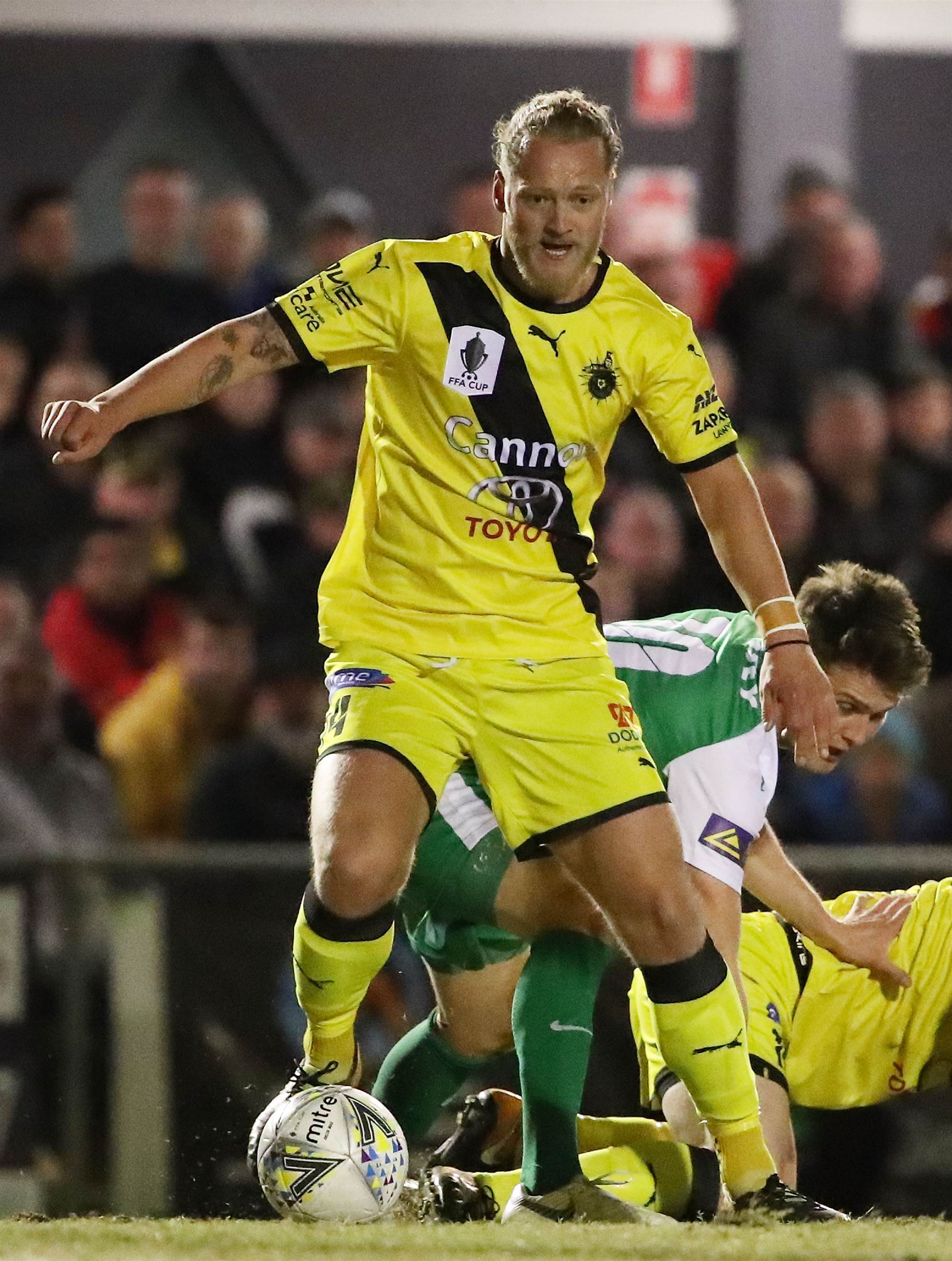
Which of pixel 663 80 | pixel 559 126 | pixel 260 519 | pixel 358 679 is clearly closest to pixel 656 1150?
pixel 358 679

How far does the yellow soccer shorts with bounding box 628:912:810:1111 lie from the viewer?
183 inches

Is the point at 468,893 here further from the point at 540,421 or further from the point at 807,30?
the point at 807,30

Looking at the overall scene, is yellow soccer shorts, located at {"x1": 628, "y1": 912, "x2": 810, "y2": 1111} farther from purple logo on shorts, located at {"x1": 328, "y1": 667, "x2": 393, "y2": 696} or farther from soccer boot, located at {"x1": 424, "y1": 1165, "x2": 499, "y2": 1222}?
purple logo on shorts, located at {"x1": 328, "y1": 667, "x2": 393, "y2": 696}

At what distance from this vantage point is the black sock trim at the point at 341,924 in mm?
3879

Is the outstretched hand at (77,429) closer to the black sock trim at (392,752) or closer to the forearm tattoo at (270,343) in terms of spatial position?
the forearm tattoo at (270,343)

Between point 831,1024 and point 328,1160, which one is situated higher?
point 831,1024

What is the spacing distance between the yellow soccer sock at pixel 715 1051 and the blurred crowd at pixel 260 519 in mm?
1963

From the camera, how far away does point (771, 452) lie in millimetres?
8062

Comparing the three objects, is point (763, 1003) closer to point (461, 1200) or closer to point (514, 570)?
point (461, 1200)

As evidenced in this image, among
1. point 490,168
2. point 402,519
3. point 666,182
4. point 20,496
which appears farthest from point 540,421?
point 666,182

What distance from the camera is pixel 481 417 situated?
13.2ft

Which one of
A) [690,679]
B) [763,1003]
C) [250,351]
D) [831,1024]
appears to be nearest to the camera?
[250,351]

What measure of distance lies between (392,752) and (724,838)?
2.77 feet

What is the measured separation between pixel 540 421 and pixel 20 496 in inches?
170
